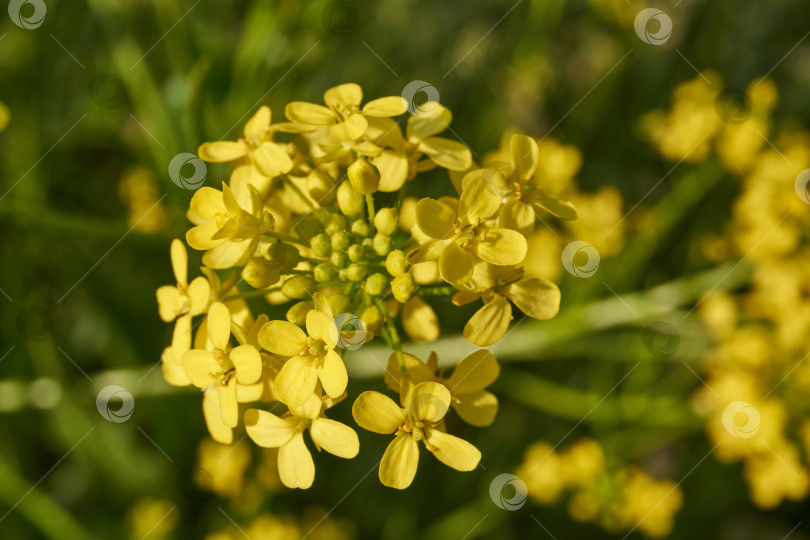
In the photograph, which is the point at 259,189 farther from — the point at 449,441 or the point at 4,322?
the point at 4,322

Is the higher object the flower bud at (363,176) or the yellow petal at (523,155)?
the yellow petal at (523,155)

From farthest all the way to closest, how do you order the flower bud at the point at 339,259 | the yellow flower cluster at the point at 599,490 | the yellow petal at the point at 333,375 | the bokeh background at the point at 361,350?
the yellow flower cluster at the point at 599,490, the bokeh background at the point at 361,350, the flower bud at the point at 339,259, the yellow petal at the point at 333,375

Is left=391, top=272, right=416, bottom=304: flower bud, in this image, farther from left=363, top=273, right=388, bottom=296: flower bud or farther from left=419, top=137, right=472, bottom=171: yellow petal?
left=419, top=137, right=472, bottom=171: yellow petal

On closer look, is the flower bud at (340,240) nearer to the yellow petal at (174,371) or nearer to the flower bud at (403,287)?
the flower bud at (403,287)

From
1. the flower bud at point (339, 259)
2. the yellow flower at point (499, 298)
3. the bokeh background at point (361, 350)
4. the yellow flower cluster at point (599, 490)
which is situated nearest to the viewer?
the yellow flower at point (499, 298)

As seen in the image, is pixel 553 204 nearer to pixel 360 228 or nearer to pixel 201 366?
pixel 360 228

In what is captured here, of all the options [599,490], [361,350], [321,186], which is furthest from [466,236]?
[599,490]

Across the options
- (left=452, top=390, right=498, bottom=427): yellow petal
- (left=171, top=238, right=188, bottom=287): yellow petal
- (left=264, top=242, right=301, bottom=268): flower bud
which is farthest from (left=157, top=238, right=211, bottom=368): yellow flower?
(left=452, top=390, right=498, bottom=427): yellow petal

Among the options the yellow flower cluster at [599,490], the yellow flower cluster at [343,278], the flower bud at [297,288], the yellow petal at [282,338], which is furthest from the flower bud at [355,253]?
the yellow flower cluster at [599,490]

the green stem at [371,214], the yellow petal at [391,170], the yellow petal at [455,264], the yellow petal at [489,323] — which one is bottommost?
Result: the green stem at [371,214]
